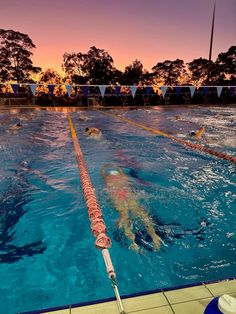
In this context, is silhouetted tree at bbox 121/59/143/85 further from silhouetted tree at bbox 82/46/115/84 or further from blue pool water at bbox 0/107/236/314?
blue pool water at bbox 0/107/236/314

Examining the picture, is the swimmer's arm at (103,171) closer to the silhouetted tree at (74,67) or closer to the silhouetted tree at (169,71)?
the silhouetted tree at (74,67)

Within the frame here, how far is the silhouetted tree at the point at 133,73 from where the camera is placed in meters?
35.1

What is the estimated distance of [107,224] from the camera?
4141 millimetres

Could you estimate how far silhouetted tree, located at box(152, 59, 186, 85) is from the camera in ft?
132

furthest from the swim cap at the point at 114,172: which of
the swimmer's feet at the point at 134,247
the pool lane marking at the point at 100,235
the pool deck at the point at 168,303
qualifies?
the pool deck at the point at 168,303

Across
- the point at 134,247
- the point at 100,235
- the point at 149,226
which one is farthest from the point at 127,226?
the point at 100,235

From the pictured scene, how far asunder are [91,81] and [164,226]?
31.9 metres

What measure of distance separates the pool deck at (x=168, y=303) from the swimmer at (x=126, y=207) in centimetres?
159

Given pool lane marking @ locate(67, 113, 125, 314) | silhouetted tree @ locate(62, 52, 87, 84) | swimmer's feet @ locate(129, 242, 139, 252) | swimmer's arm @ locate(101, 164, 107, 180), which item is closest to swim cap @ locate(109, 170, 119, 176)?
swimmer's arm @ locate(101, 164, 107, 180)

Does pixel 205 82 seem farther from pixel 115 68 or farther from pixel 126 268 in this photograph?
pixel 126 268

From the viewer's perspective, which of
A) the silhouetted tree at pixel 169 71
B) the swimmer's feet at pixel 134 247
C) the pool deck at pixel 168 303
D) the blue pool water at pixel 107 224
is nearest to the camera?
the pool deck at pixel 168 303

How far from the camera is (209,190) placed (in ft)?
18.3

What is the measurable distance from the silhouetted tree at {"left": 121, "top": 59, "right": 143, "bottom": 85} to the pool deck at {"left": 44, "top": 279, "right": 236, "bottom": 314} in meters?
34.8

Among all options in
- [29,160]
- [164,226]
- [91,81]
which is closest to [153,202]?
[164,226]
